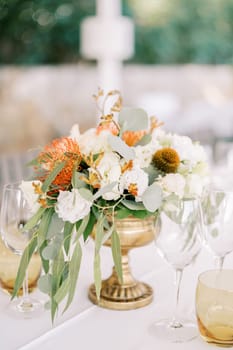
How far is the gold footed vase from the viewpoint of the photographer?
1.06 metres

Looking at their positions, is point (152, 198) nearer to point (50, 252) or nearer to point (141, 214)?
point (141, 214)

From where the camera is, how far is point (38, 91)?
5.34 m

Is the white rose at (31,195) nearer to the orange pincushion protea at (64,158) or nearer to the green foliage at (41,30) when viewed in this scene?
the orange pincushion protea at (64,158)

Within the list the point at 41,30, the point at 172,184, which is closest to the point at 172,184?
the point at 172,184

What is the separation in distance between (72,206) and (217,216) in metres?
0.24

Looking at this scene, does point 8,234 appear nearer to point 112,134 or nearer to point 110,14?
point 112,134

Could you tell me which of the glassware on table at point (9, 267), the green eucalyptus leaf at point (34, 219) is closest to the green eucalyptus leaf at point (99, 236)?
the green eucalyptus leaf at point (34, 219)

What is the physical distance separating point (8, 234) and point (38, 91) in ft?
14.4

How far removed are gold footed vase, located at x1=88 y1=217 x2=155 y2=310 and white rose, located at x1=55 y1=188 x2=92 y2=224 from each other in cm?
12

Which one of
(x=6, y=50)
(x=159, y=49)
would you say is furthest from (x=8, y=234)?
(x=159, y=49)

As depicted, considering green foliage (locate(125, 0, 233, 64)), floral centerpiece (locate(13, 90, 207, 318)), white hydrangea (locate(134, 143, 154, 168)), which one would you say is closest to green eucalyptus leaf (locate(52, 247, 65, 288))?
floral centerpiece (locate(13, 90, 207, 318))

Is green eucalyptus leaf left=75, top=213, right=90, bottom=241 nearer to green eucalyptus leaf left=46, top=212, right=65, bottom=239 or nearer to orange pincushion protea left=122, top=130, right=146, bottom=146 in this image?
green eucalyptus leaf left=46, top=212, right=65, bottom=239

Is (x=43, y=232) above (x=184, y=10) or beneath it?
beneath

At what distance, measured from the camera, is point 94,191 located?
3.25 feet
